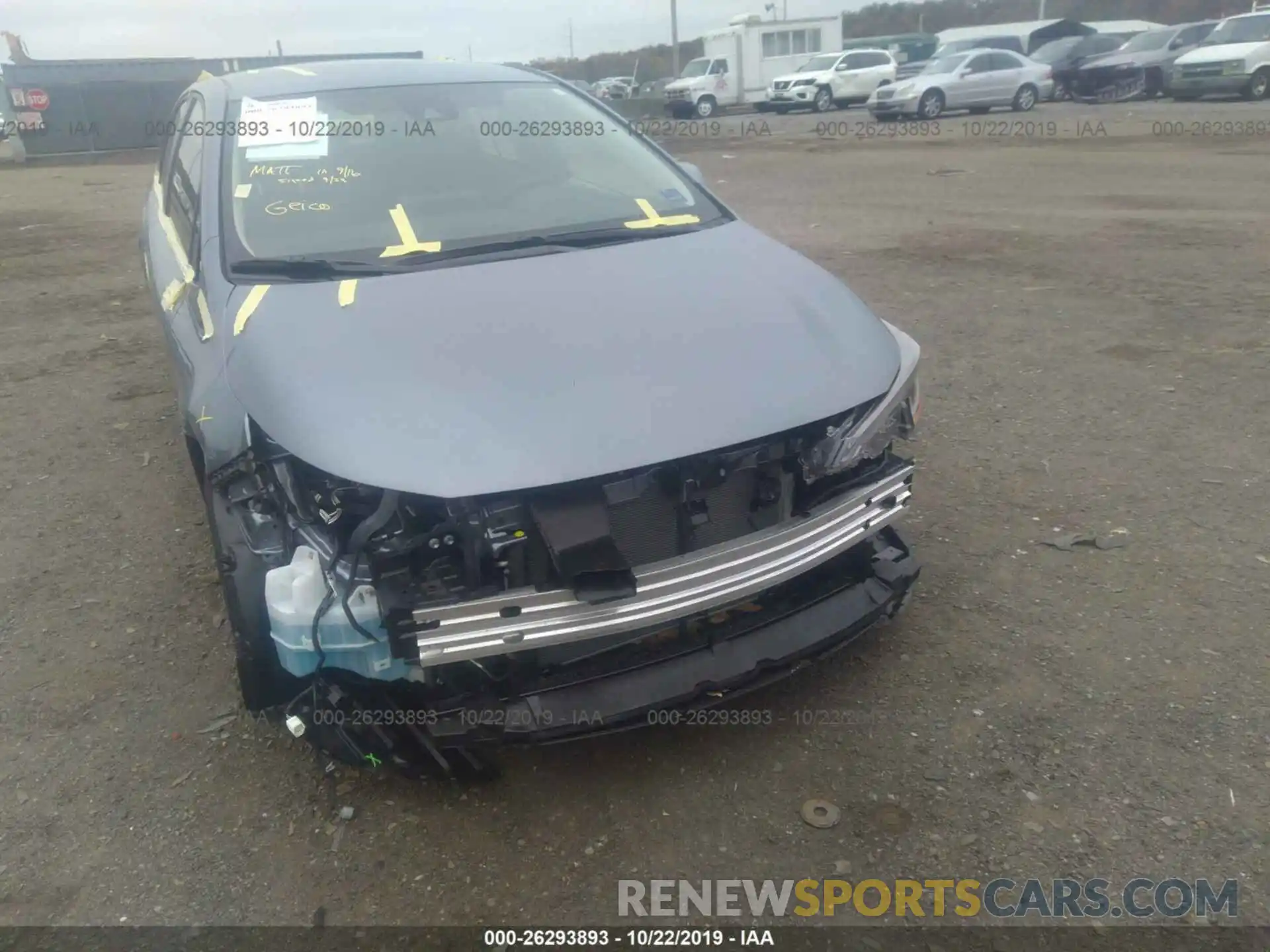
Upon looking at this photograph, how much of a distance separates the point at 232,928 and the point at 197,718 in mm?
811

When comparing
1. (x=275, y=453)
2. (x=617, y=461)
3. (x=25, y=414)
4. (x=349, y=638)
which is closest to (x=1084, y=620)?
(x=617, y=461)

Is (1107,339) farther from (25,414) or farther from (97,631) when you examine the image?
(25,414)

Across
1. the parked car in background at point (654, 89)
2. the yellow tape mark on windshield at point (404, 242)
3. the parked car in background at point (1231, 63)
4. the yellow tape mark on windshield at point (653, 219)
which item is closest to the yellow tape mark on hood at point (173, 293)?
the yellow tape mark on windshield at point (404, 242)

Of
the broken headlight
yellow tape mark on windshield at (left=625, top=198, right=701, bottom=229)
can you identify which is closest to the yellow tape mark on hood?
yellow tape mark on windshield at (left=625, top=198, right=701, bottom=229)

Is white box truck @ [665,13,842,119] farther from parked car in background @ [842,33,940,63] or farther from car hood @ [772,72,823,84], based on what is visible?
parked car in background @ [842,33,940,63]

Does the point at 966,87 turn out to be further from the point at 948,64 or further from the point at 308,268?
the point at 308,268

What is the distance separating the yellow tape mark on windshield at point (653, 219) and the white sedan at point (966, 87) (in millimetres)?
18074

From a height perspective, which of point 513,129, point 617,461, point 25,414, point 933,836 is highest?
point 513,129

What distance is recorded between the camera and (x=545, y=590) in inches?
85.7

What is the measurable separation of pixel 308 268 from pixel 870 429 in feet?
5.57

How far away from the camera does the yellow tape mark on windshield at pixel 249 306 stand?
2627 millimetres

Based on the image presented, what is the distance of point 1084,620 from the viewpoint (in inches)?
122

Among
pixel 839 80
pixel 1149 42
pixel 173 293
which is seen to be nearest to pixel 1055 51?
pixel 1149 42

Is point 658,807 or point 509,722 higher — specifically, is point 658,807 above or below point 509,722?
below
